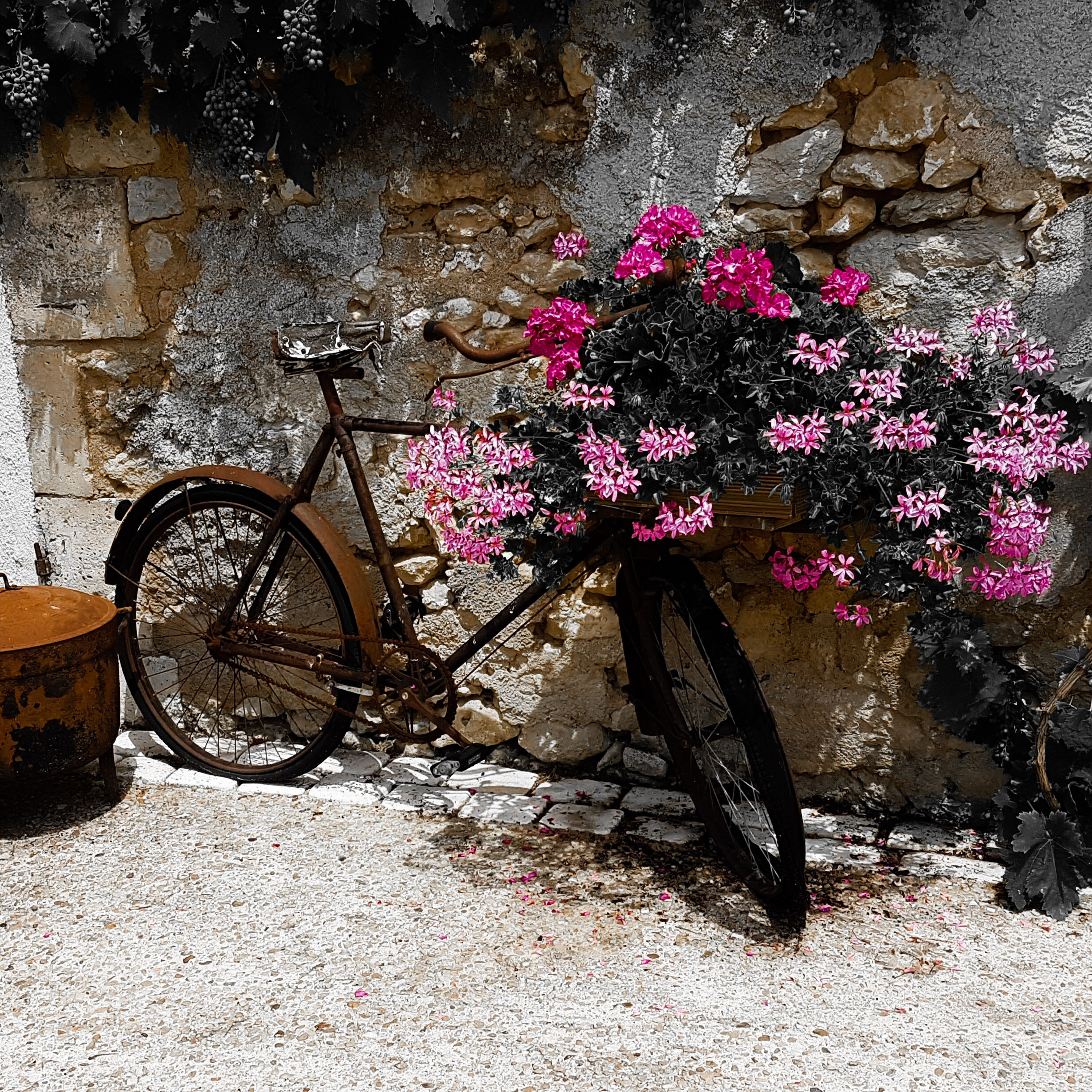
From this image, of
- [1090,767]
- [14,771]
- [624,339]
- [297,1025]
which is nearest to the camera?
[297,1025]

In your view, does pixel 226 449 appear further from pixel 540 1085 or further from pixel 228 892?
pixel 540 1085

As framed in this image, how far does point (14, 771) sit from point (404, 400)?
5.10 ft

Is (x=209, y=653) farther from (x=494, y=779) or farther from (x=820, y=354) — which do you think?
(x=820, y=354)

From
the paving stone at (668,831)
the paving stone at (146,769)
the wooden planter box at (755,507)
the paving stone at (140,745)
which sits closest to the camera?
the wooden planter box at (755,507)

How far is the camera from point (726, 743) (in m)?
3.20

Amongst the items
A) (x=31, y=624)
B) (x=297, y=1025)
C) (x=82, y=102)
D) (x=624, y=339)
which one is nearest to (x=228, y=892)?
(x=297, y=1025)

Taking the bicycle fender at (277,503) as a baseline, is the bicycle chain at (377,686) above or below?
below

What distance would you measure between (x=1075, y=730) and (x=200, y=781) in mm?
2589

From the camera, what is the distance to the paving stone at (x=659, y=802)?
11.0 ft

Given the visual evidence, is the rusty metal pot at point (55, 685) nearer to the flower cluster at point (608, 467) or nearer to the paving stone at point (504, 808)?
the paving stone at point (504, 808)

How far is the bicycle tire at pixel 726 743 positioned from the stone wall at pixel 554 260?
1.02 feet

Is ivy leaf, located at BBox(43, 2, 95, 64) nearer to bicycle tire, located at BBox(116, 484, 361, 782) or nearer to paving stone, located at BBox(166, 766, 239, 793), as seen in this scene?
bicycle tire, located at BBox(116, 484, 361, 782)

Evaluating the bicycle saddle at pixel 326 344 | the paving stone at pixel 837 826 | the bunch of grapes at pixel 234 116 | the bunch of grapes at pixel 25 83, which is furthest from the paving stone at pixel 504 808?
the bunch of grapes at pixel 25 83

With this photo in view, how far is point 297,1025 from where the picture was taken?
95.0 inches
